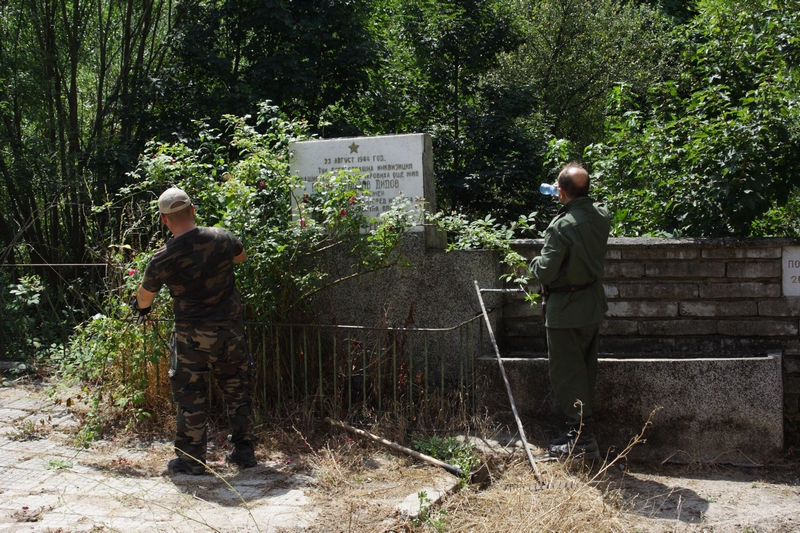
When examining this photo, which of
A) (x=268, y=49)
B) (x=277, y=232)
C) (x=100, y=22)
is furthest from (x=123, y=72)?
(x=277, y=232)

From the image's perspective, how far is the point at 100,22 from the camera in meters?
10.2

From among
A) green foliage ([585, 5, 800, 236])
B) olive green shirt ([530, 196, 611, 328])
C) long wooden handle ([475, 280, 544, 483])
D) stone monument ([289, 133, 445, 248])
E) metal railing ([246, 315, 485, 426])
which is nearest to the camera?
long wooden handle ([475, 280, 544, 483])

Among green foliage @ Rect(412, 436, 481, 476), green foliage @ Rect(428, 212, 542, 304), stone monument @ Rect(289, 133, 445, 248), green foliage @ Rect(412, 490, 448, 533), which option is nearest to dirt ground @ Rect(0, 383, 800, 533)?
green foliage @ Rect(412, 490, 448, 533)

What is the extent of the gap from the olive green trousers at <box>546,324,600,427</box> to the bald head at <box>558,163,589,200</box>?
33.5 inches

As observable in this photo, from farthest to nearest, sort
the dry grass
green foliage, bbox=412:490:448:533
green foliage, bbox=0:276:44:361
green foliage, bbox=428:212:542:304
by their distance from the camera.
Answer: green foliage, bbox=0:276:44:361
green foliage, bbox=428:212:542:304
green foliage, bbox=412:490:448:533
the dry grass

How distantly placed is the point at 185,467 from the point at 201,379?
536mm

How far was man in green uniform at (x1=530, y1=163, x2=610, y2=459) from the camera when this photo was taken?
4559mm

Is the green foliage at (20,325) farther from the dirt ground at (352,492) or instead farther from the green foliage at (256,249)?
the dirt ground at (352,492)

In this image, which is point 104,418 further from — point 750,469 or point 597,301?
point 750,469

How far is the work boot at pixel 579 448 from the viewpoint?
456 centimetres

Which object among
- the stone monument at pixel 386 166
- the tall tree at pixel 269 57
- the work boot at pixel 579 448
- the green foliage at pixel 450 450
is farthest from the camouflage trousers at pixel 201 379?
the tall tree at pixel 269 57

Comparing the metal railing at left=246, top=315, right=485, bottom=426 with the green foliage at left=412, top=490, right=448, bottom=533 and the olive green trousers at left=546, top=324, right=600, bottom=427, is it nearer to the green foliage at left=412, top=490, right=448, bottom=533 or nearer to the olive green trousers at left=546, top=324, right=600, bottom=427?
the olive green trousers at left=546, top=324, right=600, bottom=427

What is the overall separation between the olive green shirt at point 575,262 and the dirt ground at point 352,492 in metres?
0.93

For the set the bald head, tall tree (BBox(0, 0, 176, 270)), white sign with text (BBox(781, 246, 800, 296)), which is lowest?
white sign with text (BBox(781, 246, 800, 296))
